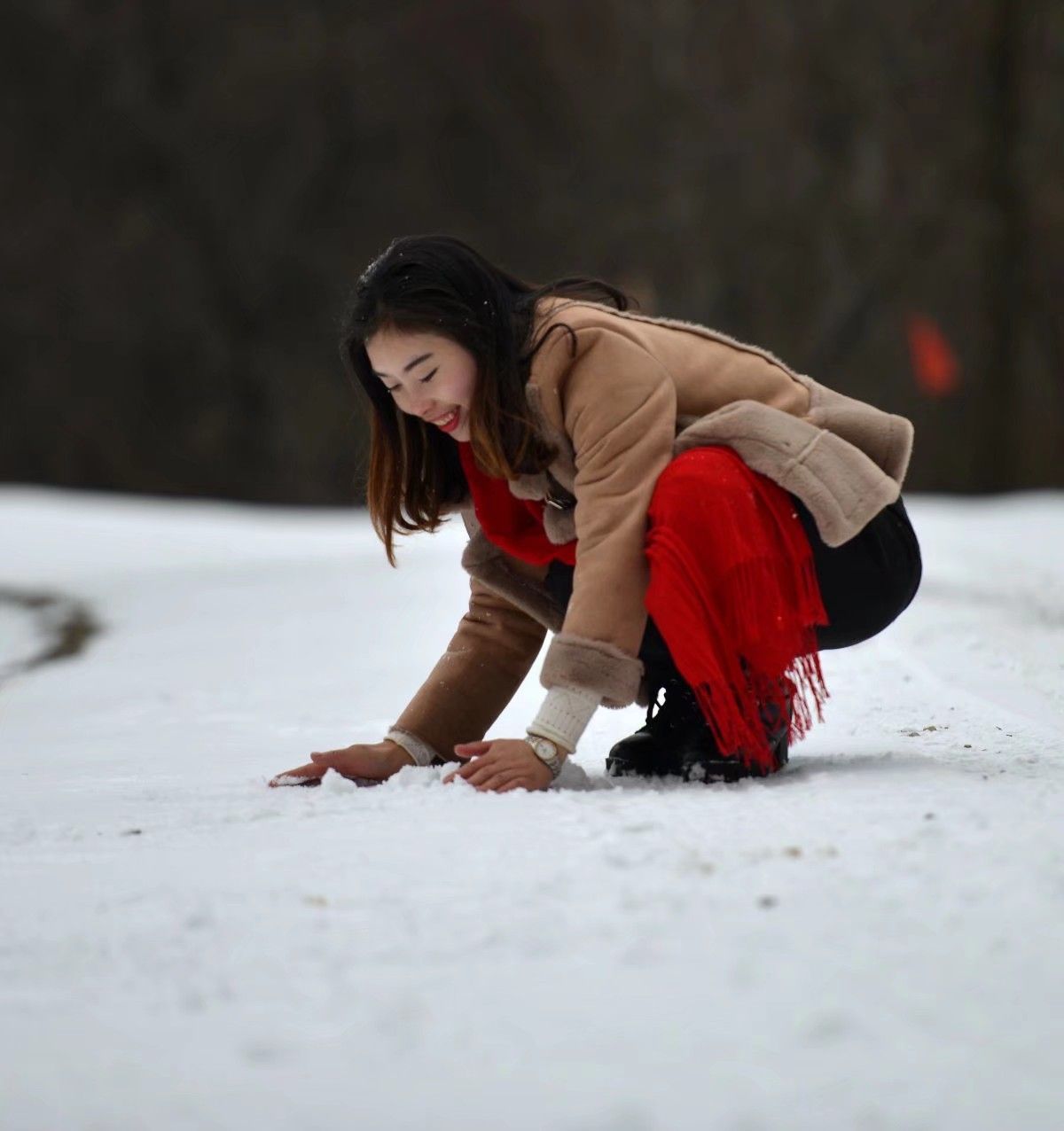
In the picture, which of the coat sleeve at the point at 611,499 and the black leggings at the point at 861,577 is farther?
the black leggings at the point at 861,577

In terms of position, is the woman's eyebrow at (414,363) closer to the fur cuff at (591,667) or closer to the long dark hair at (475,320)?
the long dark hair at (475,320)

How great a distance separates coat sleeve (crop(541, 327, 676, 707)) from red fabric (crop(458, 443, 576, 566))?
0.57ft

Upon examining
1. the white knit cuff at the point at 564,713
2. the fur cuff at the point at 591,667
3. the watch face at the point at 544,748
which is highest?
the fur cuff at the point at 591,667

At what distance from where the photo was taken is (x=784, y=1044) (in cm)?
101

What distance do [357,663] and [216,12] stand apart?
8.56 meters

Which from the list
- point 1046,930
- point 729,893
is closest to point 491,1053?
point 729,893

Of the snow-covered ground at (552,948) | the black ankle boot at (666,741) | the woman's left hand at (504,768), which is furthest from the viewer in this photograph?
the black ankle boot at (666,741)

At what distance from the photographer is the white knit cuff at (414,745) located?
1.99 m

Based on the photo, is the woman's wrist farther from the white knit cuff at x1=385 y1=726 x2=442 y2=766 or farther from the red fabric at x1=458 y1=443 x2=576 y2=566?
the red fabric at x1=458 y1=443 x2=576 y2=566

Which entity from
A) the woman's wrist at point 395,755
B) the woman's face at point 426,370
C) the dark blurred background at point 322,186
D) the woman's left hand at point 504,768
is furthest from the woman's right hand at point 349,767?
the dark blurred background at point 322,186

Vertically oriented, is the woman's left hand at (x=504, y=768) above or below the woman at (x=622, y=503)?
below

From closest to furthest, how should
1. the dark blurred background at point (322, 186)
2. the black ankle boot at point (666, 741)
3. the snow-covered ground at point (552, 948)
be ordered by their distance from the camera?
the snow-covered ground at point (552, 948), the black ankle boot at point (666, 741), the dark blurred background at point (322, 186)

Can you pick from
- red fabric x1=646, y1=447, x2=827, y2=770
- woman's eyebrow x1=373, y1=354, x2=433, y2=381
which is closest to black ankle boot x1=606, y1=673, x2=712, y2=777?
red fabric x1=646, y1=447, x2=827, y2=770

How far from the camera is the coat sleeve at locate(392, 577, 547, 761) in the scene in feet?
6.61
